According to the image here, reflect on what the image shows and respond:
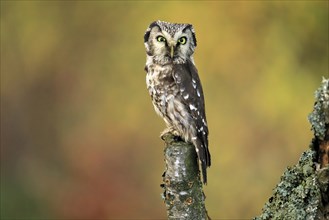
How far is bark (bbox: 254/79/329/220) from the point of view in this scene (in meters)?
1.73

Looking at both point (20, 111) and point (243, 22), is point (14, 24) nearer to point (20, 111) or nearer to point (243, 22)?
point (20, 111)

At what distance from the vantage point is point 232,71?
743 centimetres

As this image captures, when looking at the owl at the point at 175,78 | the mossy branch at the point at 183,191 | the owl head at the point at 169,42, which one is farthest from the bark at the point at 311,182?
the owl head at the point at 169,42

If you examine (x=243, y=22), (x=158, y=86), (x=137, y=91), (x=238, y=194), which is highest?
(x=243, y=22)

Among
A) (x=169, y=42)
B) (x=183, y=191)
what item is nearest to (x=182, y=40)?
(x=169, y=42)

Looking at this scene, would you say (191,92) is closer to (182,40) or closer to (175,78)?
(175,78)

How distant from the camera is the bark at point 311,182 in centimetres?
173

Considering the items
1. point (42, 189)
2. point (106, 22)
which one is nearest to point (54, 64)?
point (106, 22)

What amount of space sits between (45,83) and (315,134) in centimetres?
624

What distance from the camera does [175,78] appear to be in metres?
3.44

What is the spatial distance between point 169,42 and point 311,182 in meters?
1.68

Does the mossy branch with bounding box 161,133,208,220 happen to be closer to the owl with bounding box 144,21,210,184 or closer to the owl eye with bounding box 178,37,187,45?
the owl with bounding box 144,21,210,184

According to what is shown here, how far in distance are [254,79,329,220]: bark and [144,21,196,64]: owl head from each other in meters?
1.48

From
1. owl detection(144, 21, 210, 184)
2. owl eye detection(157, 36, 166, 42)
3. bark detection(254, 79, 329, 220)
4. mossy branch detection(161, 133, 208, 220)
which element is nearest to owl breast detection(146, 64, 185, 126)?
owl detection(144, 21, 210, 184)
